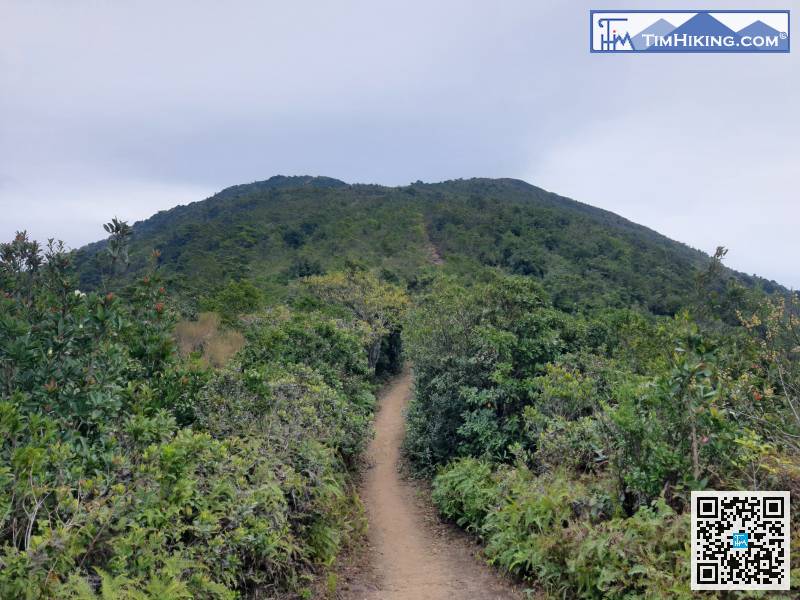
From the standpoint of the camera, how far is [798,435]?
20.2 ft

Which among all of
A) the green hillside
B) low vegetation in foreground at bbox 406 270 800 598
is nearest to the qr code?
low vegetation in foreground at bbox 406 270 800 598

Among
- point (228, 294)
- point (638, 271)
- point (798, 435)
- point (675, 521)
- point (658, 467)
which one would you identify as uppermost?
point (638, 271)

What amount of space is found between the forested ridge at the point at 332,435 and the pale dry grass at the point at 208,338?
167 inches

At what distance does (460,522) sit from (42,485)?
6562 mm

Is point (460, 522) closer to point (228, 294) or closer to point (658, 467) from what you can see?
point (658, 467)

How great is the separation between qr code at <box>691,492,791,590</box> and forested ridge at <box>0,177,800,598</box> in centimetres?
19

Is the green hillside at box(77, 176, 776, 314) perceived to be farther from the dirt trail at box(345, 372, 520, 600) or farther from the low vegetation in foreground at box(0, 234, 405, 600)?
the low vegetation in foreground at box(0, 234, 405, 600)

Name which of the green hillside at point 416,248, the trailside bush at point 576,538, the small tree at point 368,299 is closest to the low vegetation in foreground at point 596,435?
the trailside bush at point 576,538

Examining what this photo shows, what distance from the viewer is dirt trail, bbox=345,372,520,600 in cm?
696

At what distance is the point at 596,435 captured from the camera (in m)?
7.48

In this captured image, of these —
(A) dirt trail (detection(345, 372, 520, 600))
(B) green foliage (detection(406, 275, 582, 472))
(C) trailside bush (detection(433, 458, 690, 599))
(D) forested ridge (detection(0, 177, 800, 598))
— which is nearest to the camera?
(D) forested ridge (detection(0, 177, 800, 598))

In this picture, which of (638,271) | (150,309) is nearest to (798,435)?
(150,309)

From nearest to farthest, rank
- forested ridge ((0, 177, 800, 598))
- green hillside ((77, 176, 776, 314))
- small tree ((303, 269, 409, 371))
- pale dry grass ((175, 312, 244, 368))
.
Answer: forested ridge ((0, 177, 800, 598)) < pale dry grass ((175, 312, 244, 368)) < small tree ((303, 269, 409, 371)) < green hillside ((77, 176, 776, 314))

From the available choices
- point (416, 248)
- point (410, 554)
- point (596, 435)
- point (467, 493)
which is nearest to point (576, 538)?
point (596, 435)
